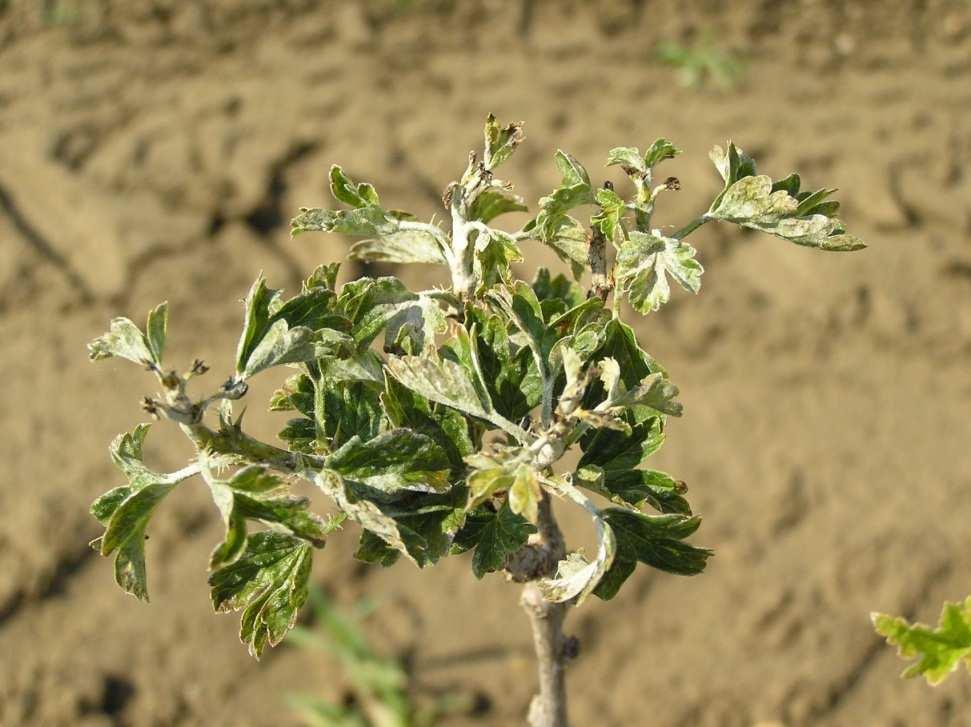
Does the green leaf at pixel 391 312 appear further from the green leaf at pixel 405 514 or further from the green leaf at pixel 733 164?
the green leaf at pixel 733 164

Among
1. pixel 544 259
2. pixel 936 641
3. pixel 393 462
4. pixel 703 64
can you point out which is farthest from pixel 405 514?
pixel 703 64

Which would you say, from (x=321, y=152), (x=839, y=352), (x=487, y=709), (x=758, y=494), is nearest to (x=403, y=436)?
(x=487, y=709)

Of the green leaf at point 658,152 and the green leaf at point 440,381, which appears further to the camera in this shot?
the green leaf at point 658,152

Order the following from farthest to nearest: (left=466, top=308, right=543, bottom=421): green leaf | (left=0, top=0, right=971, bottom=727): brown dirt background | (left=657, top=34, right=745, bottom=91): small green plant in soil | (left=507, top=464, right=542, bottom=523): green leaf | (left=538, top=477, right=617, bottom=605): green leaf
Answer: (left=657, top=34, right=745, bottom=91): small green plant in soil, (left=0, top=0, right=971, bottom=727): brown dirt background, (left=466, top=308, right=543, bottom=421): green leaf, (left=538, top=477, right=617, bottom=605): green leaf, (left=507, top=464, right=542, bottom=523): green leaf

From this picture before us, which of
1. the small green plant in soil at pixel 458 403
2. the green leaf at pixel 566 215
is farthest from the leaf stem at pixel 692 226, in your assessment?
the green leaf at pixel 566 215

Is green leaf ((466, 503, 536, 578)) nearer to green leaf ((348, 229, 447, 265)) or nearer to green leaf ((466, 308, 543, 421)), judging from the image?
green leaf ((466, 308, 543, 421))

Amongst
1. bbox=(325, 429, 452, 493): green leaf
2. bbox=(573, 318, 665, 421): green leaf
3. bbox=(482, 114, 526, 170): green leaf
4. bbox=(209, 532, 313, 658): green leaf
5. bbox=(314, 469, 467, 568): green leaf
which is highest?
bbox=(482, 114, 526, 170): green leaf

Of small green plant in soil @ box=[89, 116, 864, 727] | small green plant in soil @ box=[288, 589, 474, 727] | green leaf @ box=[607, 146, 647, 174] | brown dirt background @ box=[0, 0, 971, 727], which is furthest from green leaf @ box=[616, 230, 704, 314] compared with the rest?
brown dirt background @ box=[0, 0, 971, 727]
